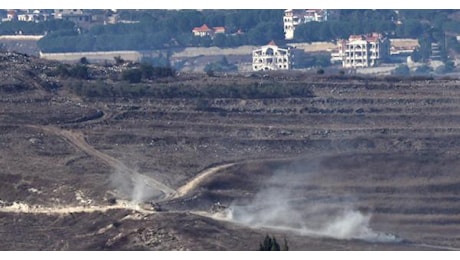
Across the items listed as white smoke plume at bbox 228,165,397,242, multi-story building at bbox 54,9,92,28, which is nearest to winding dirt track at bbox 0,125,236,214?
white smoke plume at bbox 228,165,397,242

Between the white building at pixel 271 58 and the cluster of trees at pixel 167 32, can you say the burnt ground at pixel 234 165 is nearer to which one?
the white building at pixel 271 58

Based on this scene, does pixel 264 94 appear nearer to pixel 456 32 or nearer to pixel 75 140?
pixel 75 140

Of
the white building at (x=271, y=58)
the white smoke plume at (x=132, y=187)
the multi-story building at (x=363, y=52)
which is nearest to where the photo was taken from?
the white smoke plume at (x=132, y=187)

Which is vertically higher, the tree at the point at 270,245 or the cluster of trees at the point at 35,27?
the tree at the point at 270,245

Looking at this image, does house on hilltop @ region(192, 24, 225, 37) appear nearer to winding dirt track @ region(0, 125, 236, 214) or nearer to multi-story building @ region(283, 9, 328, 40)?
multi-story building @ region(283, 9, 328, 40)

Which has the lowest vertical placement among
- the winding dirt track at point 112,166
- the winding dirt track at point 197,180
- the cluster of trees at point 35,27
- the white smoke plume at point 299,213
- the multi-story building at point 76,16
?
the multi-story building at point 76,16

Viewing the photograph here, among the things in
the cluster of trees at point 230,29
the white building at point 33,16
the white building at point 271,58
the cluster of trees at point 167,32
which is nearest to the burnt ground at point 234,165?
the white building at point 271,58
